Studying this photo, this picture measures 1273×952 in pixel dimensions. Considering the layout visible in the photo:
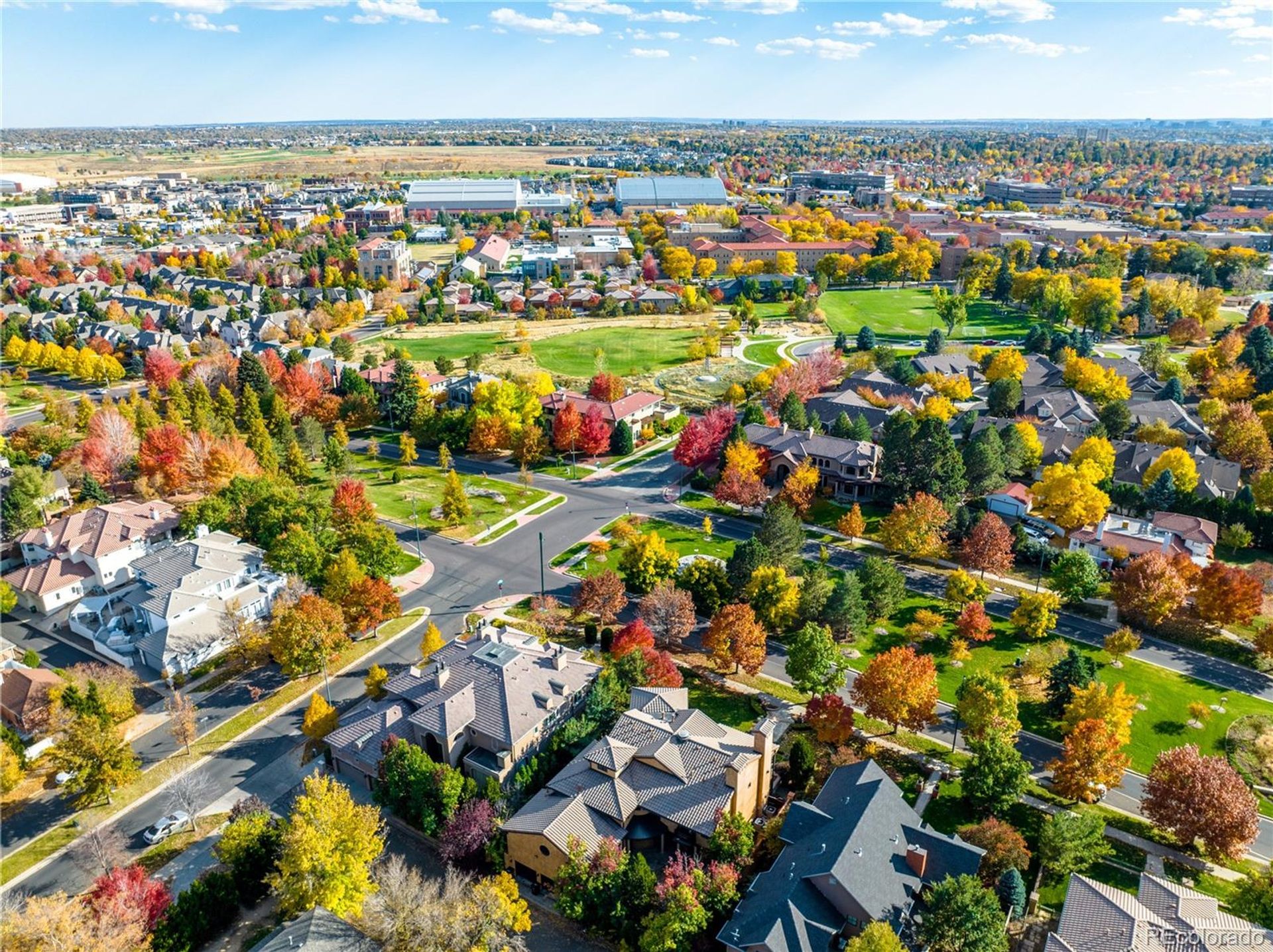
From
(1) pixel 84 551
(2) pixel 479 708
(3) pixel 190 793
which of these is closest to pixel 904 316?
(2) pixel 479 708

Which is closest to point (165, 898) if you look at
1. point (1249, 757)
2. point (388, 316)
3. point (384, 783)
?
point (384, 783)

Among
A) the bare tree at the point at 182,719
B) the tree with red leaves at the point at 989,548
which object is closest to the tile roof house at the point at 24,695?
the bare tree at the point at 182,719

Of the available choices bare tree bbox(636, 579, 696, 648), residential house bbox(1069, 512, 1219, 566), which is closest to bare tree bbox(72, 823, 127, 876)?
bare tree bbox(636, 579, 696, 648)

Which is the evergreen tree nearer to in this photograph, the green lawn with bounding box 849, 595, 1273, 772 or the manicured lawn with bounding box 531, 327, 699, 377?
the green lawn with bounding box 849, 595, 1273, 772

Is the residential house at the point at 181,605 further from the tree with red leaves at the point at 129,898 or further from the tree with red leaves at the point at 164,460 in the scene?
the tree with red leaves at the point at 129,898

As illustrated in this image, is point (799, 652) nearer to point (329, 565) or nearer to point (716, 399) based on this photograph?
point (329, 565)
